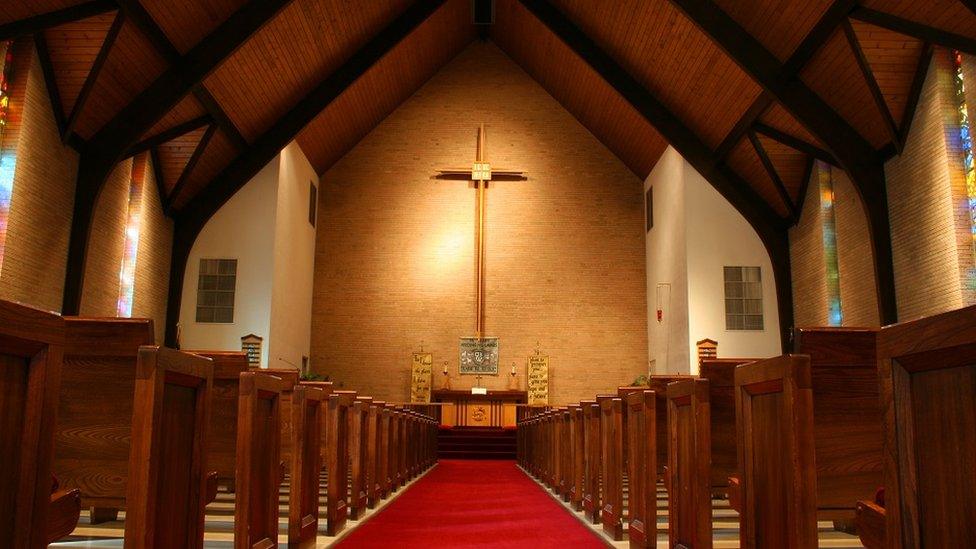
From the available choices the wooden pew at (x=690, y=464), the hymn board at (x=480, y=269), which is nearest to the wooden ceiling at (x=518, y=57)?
the hymn board at (x=480, y=269)

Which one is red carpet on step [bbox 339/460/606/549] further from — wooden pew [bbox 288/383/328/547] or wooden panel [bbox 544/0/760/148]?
wooden panel [bbox 544/0/760/148]

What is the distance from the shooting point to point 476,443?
14.5 metres

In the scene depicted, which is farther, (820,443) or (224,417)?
(224,417)

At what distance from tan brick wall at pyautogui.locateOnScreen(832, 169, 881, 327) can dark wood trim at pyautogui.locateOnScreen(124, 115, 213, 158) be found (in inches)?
365

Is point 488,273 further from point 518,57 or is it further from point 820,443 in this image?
point 820,443

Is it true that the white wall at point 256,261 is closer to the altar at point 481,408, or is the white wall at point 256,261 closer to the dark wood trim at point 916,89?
the altar at point 481,408

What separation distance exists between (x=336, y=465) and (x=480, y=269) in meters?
Answer: 12.2

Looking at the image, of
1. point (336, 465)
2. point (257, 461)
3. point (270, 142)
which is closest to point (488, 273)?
point (270, 142)

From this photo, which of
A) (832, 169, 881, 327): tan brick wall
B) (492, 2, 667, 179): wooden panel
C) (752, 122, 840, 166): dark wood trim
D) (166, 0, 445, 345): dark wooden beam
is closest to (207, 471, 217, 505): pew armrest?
(832, 169, 881, 327): tan brick wall

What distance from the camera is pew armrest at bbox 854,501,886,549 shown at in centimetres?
194

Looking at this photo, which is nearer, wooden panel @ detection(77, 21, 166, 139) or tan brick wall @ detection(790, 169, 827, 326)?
wooden panel @ detection(77, 21, 166, 139)

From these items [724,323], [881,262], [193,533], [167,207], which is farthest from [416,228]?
[193,533]

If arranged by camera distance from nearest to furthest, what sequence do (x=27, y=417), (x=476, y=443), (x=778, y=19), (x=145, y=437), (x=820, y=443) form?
(x=27, y=417) < (x=145, y=437) < (x=820, y=443) < (x=778, y=19) < (x=476, y=443)

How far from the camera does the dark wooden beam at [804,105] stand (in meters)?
10.6
